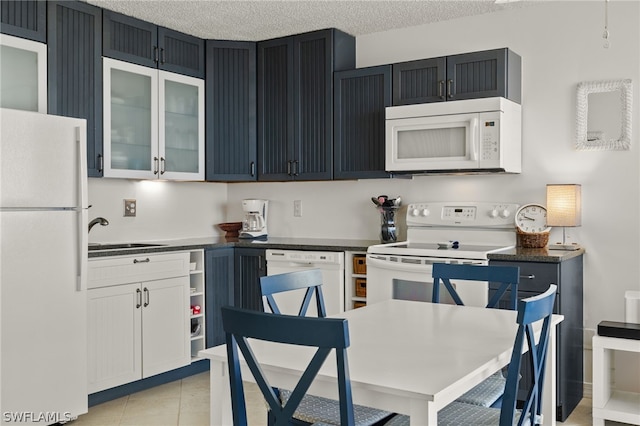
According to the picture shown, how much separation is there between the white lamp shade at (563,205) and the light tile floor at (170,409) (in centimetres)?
106

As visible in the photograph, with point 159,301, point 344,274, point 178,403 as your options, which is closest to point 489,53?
point 344,274

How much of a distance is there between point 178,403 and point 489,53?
9.01 ft

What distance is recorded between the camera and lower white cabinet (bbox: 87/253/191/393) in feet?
11.8

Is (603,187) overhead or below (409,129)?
below

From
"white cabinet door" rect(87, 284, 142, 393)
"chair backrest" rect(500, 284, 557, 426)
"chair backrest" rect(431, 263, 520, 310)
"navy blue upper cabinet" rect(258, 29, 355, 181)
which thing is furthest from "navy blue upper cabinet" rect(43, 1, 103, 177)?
"chair backrest" rect(500, 284, 557, 426)

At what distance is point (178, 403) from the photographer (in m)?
3.74

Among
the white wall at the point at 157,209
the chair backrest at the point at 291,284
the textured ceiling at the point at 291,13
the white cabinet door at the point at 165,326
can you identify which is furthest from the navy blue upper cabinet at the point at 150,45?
the chair backrest at the point at 291,284

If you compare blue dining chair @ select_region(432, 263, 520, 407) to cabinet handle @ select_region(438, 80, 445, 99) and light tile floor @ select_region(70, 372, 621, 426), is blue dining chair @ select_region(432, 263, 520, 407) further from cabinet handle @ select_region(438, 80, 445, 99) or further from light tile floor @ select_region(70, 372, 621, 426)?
cabinet handle @ select_region(438, 80, 445, 99)

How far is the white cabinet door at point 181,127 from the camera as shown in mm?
4367

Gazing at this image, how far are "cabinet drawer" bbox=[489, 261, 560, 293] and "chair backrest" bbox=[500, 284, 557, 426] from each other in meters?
1.32

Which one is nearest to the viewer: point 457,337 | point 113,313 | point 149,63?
point 457,337

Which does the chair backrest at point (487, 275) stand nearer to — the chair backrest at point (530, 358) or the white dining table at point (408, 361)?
the white dining table at point (408, 361)

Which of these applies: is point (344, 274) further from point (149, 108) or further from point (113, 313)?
point (149, 108)

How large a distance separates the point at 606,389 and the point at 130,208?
3.19m
